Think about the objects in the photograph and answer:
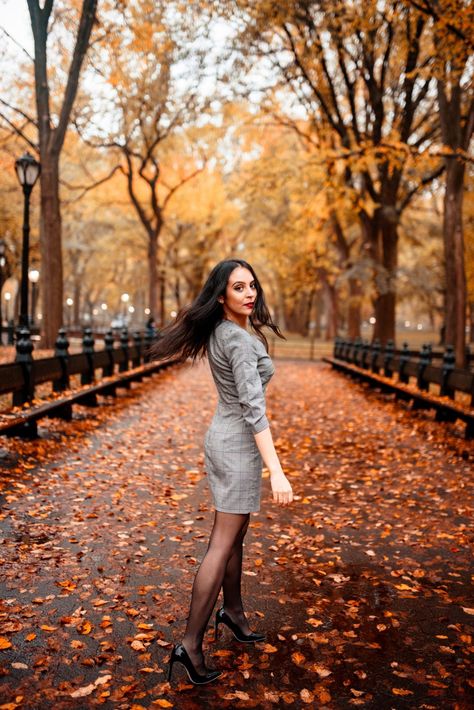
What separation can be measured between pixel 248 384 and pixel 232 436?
0.92 feet

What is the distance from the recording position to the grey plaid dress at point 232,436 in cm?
303

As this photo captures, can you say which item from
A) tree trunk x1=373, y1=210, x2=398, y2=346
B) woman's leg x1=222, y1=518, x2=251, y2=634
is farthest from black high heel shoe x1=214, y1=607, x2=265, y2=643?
tree trunk x1=373, y1=210, x2=398, y2=346

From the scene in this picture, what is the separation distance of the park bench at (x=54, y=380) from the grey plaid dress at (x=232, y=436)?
4225 millimetres

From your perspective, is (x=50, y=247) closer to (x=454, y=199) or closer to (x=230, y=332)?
(x=454, y=199)

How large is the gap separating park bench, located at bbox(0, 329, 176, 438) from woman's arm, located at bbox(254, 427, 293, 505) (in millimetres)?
4438

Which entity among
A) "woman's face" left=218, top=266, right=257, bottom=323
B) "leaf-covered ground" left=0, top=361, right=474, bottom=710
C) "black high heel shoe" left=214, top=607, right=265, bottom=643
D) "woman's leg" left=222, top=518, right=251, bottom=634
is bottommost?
"leaf-covered ground" left=0, top=361, right=474, bottom=710

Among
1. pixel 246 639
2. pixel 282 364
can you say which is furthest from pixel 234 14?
pixel 246 639

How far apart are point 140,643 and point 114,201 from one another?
31088mm

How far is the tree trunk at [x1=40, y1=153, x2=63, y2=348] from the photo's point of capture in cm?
1745

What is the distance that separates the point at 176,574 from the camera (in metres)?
4.42

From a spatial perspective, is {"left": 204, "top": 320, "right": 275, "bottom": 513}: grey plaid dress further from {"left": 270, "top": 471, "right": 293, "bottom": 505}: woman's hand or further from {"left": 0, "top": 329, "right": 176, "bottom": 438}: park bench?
{"left": 0, "top": 329, "right": 176, "bottom": 438}: park bench

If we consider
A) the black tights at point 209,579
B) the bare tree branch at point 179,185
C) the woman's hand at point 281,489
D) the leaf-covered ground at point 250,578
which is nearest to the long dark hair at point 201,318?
the woman's hand at point 281,489

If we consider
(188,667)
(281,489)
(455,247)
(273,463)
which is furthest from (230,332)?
(455,247)

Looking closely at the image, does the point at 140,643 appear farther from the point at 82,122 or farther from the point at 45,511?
the point at 82,122
